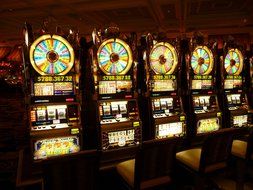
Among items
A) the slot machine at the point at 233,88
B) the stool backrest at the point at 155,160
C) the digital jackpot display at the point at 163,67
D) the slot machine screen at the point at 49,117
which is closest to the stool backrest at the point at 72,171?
the stool backrest at the point at 155,160

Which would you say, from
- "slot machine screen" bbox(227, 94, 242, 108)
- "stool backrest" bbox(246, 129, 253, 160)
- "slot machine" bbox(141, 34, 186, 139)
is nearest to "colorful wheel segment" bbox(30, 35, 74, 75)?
"slot machine" bbox(141, 34, 186, 139)

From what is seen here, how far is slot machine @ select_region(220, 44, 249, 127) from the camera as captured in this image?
538 centimetres

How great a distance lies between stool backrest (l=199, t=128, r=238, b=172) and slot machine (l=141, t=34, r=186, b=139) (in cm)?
125

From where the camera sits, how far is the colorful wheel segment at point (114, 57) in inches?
155

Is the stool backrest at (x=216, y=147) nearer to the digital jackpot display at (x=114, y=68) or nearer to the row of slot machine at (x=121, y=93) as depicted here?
the row of slot machine at (x=121, y=93)

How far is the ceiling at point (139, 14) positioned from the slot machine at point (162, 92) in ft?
7.41

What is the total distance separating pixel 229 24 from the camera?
908cm

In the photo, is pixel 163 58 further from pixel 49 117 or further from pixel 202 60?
pixel 49 117

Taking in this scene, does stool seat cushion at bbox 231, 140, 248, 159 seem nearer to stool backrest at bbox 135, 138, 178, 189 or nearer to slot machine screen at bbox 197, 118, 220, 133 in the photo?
slot machine screen at bbox 197, 118, 220, 133

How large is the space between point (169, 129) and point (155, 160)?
1745 millimetres

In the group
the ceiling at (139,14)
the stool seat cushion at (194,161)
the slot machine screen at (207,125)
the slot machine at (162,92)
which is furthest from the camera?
the ceiling at (139,14)

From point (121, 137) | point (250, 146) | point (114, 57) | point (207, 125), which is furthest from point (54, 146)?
point (207, 125)

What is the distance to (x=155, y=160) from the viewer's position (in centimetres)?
275

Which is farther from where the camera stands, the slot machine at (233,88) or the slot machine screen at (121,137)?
the slot machine at (233,88)
